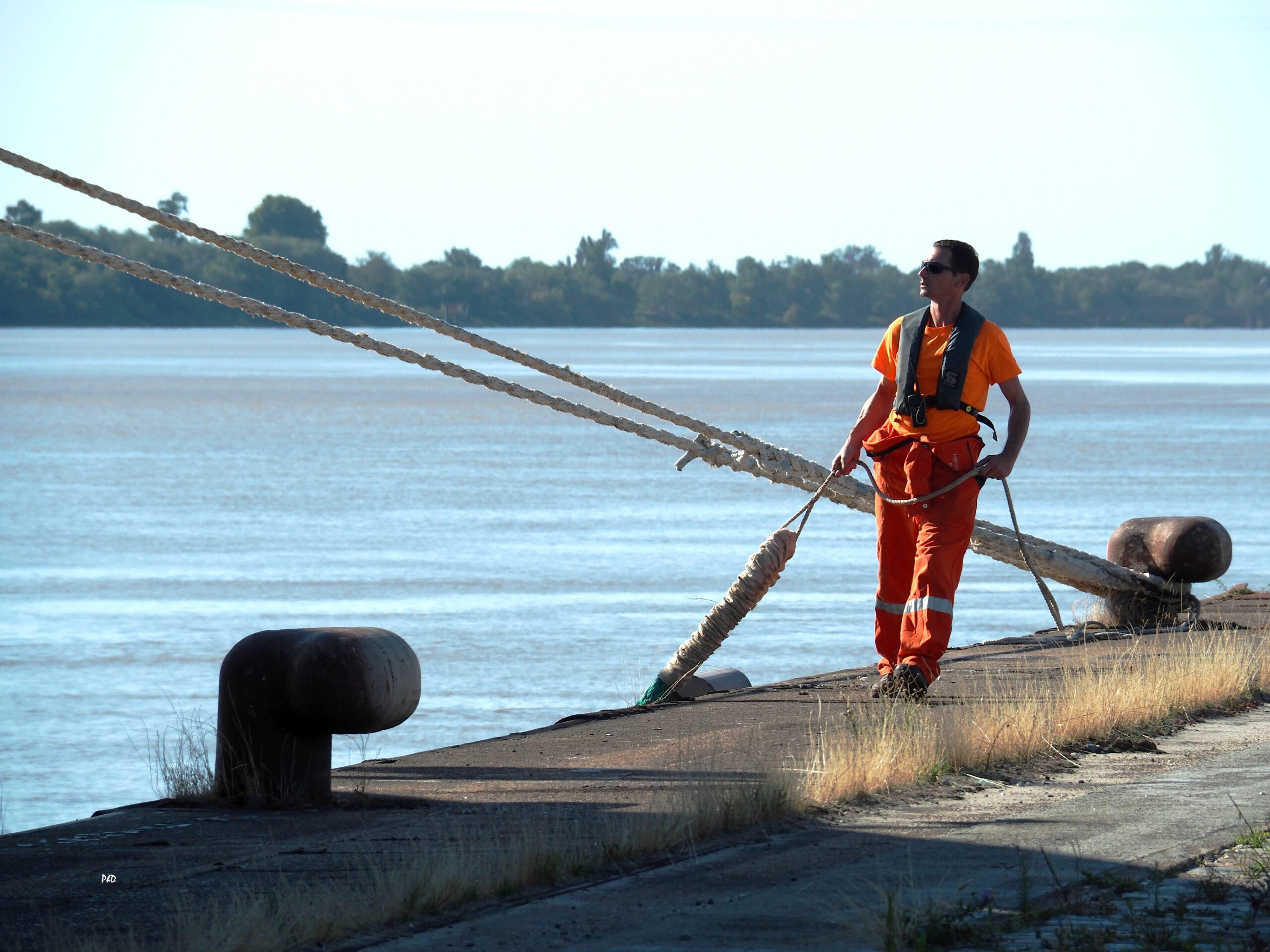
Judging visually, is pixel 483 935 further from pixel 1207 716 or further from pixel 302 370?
pixel 302 370

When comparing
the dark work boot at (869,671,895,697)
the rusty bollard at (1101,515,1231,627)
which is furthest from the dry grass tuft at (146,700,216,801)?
the rusty bollard at (1101,515,1231,627)

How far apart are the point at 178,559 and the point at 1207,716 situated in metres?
13.9

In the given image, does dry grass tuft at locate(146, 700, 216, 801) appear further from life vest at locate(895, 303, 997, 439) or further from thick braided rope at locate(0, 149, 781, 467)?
life vest at locate(895, 303, 997, 439)

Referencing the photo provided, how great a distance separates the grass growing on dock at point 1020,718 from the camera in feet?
21.5

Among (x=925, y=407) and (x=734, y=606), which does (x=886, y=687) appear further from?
(x=734, y=606)

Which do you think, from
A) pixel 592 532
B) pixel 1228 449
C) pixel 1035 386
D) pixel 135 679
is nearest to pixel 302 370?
pixel 1035 386

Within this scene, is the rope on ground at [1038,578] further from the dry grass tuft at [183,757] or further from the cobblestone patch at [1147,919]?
the cobblestone patch at [1147,919]

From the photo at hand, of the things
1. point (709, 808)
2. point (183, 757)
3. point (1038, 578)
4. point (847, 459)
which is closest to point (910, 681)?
point (847, 459)

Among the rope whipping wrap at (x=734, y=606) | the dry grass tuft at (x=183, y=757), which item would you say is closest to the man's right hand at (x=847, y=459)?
the rope whipping wrap at (x=734, y=606)

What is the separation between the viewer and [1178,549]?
37.0 ft

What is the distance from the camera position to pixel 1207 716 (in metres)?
8.14

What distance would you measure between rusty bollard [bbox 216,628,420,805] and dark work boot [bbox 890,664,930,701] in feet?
7.70

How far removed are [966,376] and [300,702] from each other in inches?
128

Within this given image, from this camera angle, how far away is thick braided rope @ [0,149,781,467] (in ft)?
22.8
